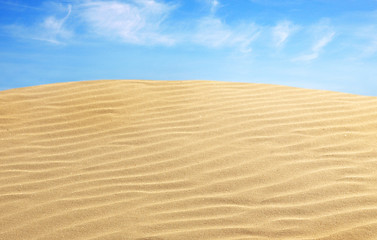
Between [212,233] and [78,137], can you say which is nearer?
[212,233]

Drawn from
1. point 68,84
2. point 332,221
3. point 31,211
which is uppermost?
point 68,84

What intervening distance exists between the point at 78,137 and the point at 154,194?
1523mm

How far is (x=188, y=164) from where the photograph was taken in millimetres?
3541

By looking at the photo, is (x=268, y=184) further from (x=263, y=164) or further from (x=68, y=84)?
(x=68, y=84)

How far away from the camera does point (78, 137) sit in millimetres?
4285

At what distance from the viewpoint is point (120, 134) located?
4.25m

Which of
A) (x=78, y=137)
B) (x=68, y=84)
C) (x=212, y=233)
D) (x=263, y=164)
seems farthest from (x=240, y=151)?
(x=68, y=84)

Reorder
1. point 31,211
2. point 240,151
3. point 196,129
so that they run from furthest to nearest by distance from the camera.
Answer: point 196,129 → point 240,151 → point 31,211

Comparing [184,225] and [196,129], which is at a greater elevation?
[196,129]

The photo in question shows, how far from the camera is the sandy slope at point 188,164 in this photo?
108 inches

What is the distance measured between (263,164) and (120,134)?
157cm

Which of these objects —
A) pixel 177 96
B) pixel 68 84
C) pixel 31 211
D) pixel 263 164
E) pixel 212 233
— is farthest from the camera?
pixel 68 84

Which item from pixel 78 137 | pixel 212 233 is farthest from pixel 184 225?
pixel 78 137

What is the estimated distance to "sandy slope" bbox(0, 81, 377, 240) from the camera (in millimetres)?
2752
